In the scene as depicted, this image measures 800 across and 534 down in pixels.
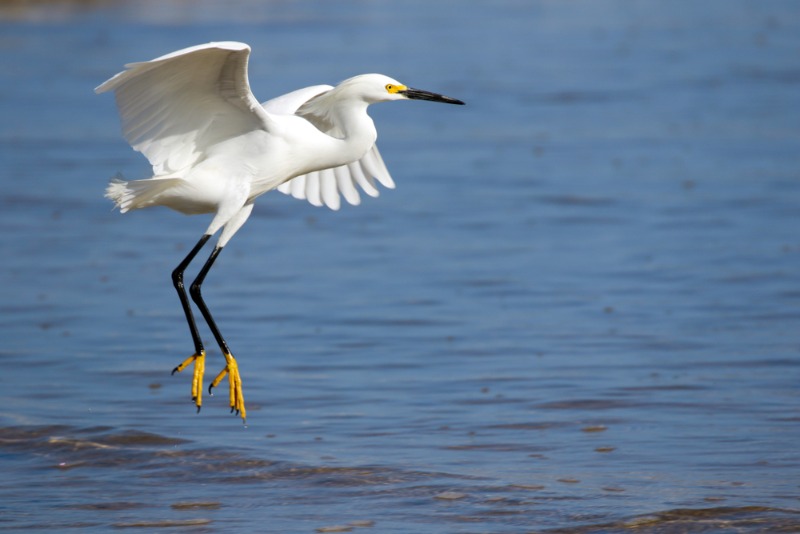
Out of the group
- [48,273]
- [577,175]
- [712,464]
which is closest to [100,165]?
[48,273]

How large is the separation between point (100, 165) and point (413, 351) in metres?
8.38

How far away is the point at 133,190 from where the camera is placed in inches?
309

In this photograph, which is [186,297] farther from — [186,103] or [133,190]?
[186,103]

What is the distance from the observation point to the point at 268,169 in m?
8.10

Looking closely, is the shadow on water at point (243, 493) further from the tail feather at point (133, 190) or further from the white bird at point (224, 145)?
the tail feather at point (133, 190)

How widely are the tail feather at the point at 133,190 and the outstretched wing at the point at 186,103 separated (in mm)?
220

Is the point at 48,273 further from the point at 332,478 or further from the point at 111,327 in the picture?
the point at 332,478

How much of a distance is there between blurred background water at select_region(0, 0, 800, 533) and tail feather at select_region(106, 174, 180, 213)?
1563mm

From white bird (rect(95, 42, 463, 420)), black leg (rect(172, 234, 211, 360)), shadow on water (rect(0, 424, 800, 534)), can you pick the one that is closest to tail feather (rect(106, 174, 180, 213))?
white bird (rect(95, 42, 463, 420))

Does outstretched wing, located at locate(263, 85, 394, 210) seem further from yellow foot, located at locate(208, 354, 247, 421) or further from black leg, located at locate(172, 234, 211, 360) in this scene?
yellow foot, located at locate(208, 354, 247, 421)

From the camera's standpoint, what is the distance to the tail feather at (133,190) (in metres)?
7.85

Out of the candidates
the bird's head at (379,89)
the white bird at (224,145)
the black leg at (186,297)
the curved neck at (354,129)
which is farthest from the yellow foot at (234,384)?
the bird's head at (379,89)

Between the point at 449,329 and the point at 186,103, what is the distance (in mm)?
3623

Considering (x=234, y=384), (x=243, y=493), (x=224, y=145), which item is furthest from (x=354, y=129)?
(x=243, y=493)
